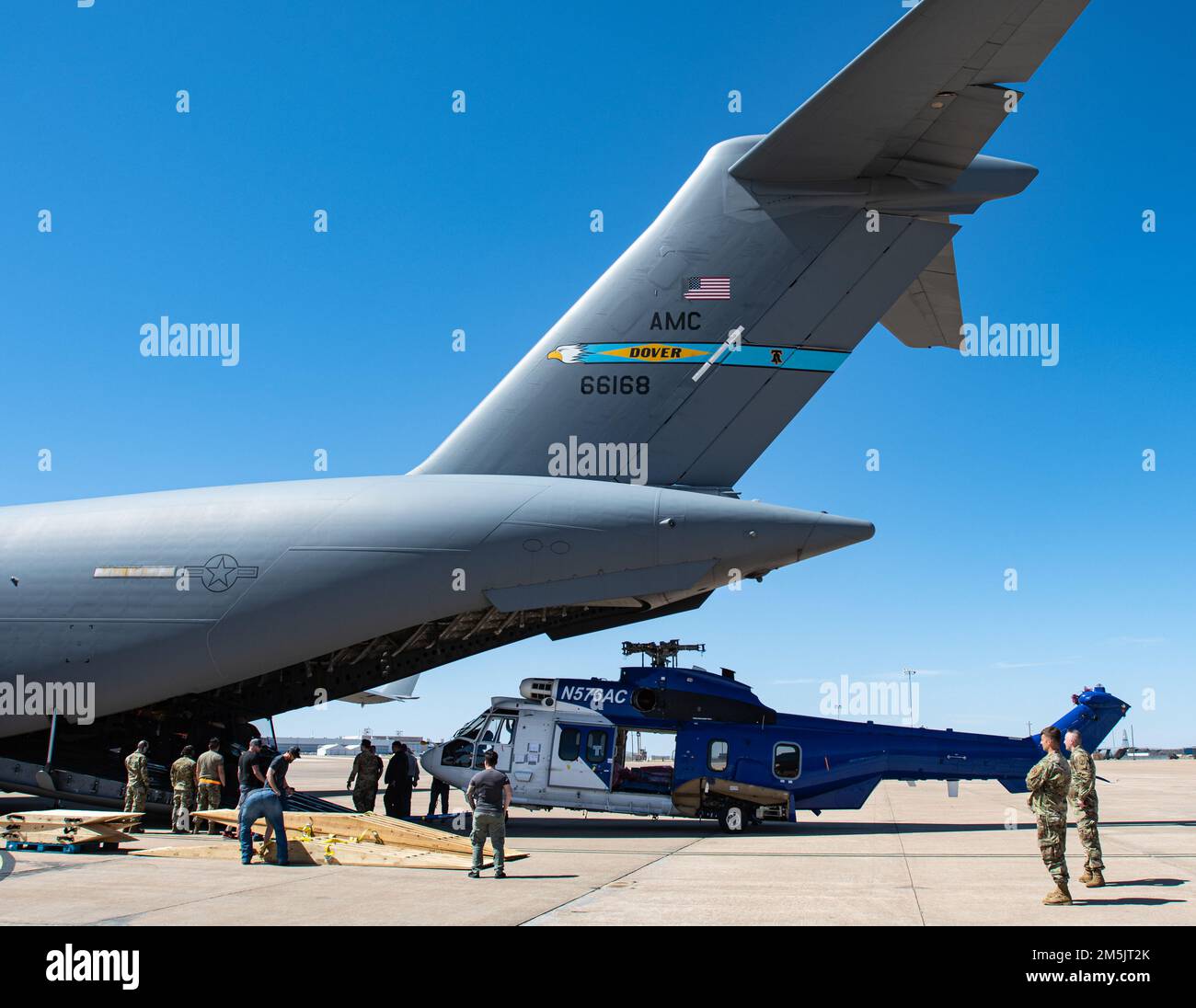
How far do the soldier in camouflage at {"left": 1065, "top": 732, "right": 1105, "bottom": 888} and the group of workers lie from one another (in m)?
5.19

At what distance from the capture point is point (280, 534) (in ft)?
45.0

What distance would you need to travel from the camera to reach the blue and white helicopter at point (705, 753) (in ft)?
50.8

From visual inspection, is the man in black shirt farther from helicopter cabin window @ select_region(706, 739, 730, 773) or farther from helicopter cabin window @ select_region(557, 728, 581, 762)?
helicopter cabin window @ select_region(706, 739, 730, 773)

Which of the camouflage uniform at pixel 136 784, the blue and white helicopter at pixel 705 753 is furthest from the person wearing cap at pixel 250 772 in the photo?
the blue and white helicopter at pixel 705 753

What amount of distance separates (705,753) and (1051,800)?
743 cm

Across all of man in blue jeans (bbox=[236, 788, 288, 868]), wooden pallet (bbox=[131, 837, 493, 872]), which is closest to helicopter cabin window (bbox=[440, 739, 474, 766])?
wooden pallet (bbox=[131, 837, 493, 872])

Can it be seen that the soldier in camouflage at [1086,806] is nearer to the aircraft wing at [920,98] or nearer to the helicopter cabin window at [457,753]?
the aircraft wing at [920,98]

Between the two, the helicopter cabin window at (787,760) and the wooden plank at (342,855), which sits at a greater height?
the helicopter cabin window at (787,760)

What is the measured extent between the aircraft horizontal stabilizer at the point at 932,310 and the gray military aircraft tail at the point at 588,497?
5cm

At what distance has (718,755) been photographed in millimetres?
15477

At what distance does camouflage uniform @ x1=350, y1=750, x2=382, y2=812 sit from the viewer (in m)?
15.7

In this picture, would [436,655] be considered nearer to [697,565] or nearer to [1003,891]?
[697,565]

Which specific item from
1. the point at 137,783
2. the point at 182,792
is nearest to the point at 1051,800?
the point at 182,792
